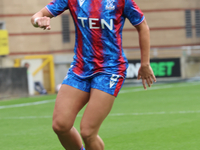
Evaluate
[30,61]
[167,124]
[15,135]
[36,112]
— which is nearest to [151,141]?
[167,124]

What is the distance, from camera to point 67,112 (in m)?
4.75

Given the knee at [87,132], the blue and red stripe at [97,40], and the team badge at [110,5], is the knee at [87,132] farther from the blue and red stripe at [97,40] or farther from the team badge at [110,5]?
the team badge at [110,5]

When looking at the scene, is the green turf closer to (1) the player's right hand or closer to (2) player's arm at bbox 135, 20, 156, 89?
(2) player's arm at bbox 135, 20, 156, 89

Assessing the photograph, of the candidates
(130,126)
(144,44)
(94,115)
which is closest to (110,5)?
(144,44)

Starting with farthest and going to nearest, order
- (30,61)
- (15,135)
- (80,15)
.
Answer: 1. (30,61)
2. (15,135)
3. (80,15)

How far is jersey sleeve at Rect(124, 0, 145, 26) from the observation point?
482 cm

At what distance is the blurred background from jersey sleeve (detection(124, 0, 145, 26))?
13.9m

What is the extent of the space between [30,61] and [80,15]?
1550 centimetres

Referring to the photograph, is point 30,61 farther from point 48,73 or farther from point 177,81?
point 177,81

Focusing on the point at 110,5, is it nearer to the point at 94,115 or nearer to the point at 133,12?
the point at 133,12

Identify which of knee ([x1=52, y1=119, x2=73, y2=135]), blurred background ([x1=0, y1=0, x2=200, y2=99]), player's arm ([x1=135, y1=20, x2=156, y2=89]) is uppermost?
player's arm ([x1=135, y1=20, x2=156, y2=89])

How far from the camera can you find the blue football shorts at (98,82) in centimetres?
481

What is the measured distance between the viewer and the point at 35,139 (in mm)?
7598

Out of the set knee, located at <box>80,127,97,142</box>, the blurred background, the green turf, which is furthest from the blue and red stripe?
the blurred background
